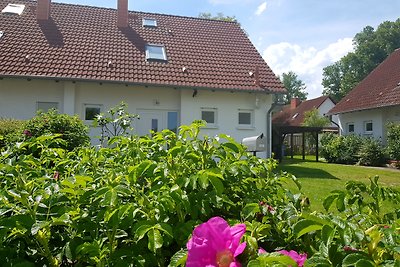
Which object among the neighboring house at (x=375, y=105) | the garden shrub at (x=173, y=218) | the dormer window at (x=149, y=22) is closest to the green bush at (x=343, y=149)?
the neighboring house at (x=375, y=105)

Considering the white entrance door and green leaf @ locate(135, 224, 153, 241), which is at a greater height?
the white entrance door

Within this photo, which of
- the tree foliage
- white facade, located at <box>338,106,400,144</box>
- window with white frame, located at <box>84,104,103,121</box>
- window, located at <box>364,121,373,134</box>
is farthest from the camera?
the tree foliage

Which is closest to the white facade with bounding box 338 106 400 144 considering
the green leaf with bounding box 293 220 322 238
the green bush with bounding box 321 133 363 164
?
the green bush with bounding box 321 133 363 164

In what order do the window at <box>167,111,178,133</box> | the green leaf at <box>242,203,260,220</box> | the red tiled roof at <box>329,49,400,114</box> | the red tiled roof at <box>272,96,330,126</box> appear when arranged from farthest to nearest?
the red tiled roof at <box>272,96,330,126</box>
the red tiled roof at <box>329,49,400,114</box>
the window at <box>167,111,178,133</box>
the green leaf at <box>242,203,260,220</box>

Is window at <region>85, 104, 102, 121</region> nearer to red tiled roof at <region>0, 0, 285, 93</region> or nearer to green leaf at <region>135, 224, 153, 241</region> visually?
red tiled roof at <region>0, 0, 285, 93</region>

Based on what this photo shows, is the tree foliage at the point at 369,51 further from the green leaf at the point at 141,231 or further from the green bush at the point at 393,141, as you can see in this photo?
the green leaf at the point at 141,231

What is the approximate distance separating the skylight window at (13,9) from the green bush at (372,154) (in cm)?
1898

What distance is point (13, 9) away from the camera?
1695 centimetres

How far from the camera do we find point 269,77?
55.1 ft

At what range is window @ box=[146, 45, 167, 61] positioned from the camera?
16.2 m

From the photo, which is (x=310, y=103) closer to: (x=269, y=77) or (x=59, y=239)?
(x=269, y=77)

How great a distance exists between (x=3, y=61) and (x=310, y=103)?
138ft

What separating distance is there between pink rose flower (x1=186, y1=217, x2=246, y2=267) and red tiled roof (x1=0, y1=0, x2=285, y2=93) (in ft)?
44.6

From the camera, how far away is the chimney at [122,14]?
58.2 ft
